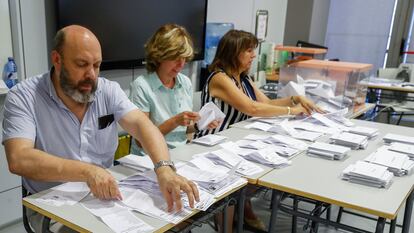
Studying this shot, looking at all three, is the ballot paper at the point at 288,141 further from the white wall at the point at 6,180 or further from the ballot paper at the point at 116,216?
the white wall at the point at 6,180

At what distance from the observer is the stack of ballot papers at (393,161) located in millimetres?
1718

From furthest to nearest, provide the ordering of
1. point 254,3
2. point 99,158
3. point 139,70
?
point 254,3 → point 139,70 → point 99,158

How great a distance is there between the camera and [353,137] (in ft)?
7.08

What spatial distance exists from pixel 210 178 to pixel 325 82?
1.86 metres

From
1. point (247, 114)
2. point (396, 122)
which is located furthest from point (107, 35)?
point (396, 122)

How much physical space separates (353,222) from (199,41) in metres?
2.23

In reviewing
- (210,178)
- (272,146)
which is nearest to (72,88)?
(210,178)

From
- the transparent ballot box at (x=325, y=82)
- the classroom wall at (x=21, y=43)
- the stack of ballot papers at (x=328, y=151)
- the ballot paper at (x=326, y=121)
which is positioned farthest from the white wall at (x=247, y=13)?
the stack of ballot papers at (x=328, y=151)

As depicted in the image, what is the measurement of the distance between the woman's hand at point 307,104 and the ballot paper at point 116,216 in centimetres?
175

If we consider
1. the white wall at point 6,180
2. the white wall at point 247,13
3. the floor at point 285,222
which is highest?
the white wall at point 247,13

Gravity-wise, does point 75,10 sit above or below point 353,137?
above

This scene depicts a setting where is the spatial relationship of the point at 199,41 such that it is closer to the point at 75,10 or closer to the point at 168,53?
the point at 75,10

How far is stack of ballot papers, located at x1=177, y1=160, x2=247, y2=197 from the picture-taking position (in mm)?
1434

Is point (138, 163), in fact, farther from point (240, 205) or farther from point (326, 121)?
point (326, 121)
